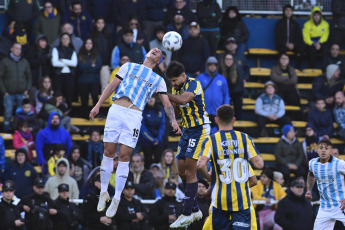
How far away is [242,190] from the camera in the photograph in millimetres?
11672

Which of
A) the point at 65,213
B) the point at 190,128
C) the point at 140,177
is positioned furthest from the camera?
the point at 140,177

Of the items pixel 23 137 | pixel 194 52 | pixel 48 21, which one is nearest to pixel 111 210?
pixel 23 137

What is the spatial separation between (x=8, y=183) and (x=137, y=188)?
9.12 feet

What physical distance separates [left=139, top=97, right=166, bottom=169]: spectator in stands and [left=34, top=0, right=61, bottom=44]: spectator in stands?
3.44 metres

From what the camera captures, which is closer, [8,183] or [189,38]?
[8,183]

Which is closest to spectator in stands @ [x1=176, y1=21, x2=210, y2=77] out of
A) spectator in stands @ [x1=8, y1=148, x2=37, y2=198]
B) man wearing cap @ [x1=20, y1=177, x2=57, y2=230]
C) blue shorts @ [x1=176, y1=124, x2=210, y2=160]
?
spectator in stands @ [x1=8, y1=148, x2=37, y2=198]

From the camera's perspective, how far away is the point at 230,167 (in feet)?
38.1

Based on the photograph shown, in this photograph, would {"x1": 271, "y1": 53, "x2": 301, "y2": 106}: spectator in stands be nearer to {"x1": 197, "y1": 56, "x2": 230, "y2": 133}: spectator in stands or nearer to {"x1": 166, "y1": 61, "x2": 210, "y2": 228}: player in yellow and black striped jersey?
{"x1": 197, "y1": 56, "x2": 230, "y2": 133}: spectator in stands

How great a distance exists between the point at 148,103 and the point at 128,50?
5.03ft

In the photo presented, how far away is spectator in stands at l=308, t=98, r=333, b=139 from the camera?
70.1 feet

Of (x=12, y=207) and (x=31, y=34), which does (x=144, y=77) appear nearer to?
(x=12, y=207)

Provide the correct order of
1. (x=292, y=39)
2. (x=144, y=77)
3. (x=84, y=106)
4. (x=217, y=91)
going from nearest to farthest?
(x=144, y=77) < (x=217, y=91) < (x=84, y=106) < (x=292, y=39)

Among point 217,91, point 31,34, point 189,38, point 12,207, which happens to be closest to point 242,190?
point 12,207

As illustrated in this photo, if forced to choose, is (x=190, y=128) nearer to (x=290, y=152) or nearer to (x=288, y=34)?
(x=290, y=152)
